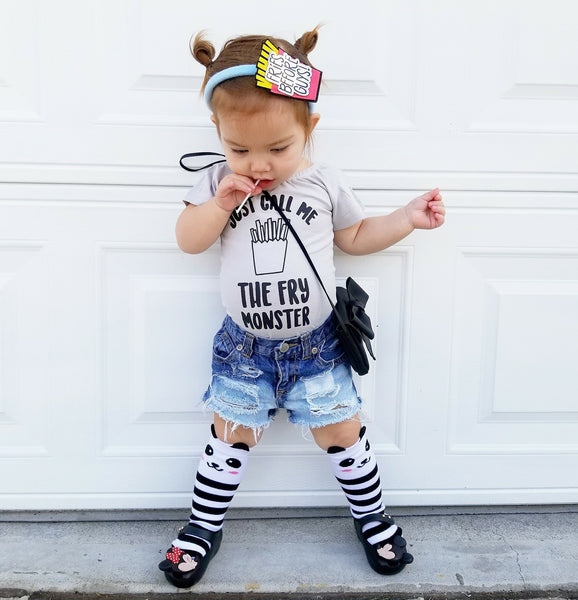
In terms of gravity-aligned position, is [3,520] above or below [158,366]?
below

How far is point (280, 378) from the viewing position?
5.34 feet

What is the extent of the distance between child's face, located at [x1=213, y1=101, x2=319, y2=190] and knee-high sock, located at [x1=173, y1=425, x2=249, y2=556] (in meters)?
0.64

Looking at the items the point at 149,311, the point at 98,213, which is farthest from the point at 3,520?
the point at 98,213

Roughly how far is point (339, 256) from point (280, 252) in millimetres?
263

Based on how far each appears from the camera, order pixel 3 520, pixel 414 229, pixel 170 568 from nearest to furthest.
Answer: pixel 170 568
pixel 414 229
pixel 3 520

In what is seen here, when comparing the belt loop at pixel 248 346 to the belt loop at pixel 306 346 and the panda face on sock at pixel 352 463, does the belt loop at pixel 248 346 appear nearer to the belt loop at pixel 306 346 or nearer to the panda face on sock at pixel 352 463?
the belt loop at pixel 306 346

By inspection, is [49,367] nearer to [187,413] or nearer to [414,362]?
[187,413]

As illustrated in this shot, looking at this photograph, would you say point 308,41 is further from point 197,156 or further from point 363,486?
point 363,486

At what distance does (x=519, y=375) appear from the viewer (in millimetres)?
1870

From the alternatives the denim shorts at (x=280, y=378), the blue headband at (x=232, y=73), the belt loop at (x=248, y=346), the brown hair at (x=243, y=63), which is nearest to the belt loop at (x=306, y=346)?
the denim shorts at (x=280, y=378)

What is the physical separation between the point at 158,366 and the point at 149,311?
0.15 metres

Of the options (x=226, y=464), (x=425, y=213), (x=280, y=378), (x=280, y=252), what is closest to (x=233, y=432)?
(x=226, y=464)

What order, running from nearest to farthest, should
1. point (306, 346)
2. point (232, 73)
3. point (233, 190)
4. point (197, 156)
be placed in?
point (232, 73), point (233, 190), point (306, 346), point (197, 156)

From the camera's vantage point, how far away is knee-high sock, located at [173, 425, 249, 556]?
168 cm
